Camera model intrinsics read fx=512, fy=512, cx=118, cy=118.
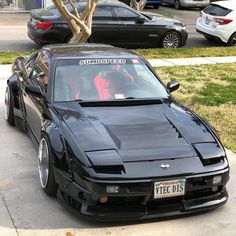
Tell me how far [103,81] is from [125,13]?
30.0 feet

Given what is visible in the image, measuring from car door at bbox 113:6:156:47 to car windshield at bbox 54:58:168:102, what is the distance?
27.8 feet

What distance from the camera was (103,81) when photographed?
5.88 meters

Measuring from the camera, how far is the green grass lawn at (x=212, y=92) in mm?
7777

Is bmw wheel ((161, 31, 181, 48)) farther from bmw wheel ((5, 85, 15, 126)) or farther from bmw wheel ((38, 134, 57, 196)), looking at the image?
bmw wheel ((38, 134, 57, 196))

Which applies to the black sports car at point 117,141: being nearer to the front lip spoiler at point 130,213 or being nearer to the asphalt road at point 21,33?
the front lip spoiler at point 130,213

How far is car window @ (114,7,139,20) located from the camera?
14.6 meters

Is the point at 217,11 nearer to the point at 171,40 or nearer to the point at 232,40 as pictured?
the point at 232,40

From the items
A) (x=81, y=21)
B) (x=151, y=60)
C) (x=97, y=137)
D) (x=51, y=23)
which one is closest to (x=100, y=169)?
(x=97, y=137)

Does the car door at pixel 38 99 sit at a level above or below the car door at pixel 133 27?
above

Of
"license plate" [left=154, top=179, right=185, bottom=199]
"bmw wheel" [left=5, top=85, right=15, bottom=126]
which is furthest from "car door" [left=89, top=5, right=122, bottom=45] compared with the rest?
"license plate" [left=154, top=179, right=185, bottom=199]

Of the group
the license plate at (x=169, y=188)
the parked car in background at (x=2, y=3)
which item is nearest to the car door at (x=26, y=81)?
the license plate at (x=169, y=188)

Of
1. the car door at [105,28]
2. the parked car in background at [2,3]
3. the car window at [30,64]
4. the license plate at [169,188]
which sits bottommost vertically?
the parked car in background at [2,3]

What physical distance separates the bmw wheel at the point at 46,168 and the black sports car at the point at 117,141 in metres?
0.01

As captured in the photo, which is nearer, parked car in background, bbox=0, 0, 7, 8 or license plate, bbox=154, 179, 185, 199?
license plate, bbox=154, 179, 185, 199
